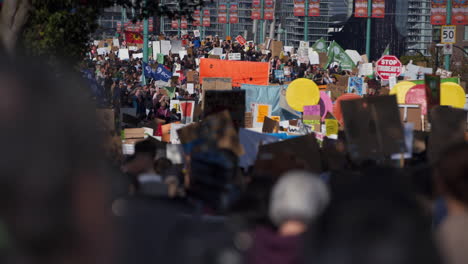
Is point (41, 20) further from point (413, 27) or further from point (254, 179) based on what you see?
point (413, 27)

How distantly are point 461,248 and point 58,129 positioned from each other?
6.93 feet

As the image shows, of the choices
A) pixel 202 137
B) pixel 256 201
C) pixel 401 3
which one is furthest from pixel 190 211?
pixel 401 3

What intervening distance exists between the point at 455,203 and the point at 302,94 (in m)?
14.7

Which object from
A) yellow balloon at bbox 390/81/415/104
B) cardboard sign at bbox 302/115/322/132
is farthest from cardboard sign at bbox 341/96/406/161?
cardboard sign at bbox 302/115/322/132

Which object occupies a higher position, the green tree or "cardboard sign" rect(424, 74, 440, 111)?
the green tree

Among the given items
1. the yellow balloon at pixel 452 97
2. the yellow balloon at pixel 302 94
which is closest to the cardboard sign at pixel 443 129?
the yellow balloon at pixel 452 97

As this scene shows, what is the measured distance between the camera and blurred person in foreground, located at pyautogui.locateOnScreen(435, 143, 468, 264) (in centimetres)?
287

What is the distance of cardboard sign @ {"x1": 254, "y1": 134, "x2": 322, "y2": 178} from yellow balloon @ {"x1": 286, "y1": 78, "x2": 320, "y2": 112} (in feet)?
30.3

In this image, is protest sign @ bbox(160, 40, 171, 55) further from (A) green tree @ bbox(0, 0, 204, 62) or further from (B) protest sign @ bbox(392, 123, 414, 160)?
(B) protest sign @ bbox(392, 123, 414, 160)

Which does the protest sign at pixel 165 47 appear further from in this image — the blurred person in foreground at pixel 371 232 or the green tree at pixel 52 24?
the blurred person in foreground at pixel 371 232

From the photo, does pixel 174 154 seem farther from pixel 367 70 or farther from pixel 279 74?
pixel 279 74

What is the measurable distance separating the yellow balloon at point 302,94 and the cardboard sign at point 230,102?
8.02 metres

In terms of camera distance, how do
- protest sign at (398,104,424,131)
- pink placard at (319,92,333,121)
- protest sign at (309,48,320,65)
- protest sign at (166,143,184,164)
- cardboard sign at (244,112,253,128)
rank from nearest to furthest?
protest sign at (166,143,184,164) → protest sign at (398,104,424,131) → cardboard sign at (244,112,253,128) → pink placard at (319,92,333,121) → protest sign at (309,48,320,65)

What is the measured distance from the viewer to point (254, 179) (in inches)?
151
